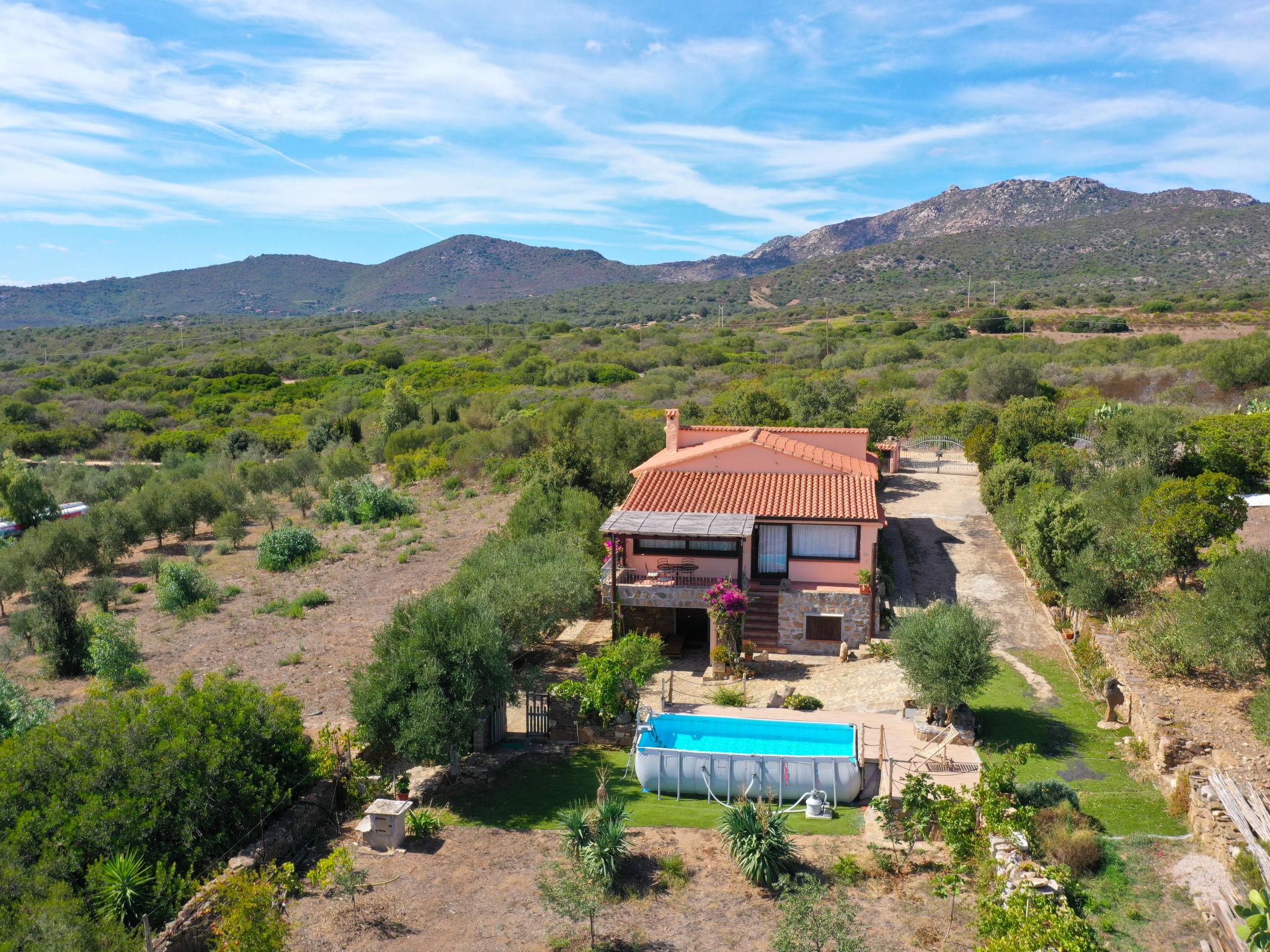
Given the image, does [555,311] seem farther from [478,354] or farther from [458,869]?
[458,869]

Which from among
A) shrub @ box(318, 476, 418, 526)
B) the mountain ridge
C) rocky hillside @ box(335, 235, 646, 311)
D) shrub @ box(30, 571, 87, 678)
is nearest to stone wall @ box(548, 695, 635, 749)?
shrub @ box(30, 571, 87, 678)

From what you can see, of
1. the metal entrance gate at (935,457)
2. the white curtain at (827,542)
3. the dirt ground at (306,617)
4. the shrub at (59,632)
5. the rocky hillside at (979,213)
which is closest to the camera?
the dirt ground at (306,617)

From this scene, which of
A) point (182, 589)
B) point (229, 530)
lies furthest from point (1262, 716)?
point (229, 530)

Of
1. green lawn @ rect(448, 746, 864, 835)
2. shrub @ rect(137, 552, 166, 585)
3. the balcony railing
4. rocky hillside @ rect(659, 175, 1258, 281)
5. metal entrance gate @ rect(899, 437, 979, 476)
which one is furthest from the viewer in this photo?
rocky hillside @ rect(659, 175, 1258, 281)

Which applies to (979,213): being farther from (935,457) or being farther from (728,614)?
(728,614)

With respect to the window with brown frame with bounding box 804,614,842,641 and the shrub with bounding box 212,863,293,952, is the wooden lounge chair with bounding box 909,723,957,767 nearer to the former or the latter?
the window with brown frame with bounding box 804,614,842,641

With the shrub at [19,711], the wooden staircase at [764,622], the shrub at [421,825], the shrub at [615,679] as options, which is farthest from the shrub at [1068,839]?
the shrub at [19,711]

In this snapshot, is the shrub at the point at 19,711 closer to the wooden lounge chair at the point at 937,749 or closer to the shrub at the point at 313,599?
the shrub at the point at 313,599

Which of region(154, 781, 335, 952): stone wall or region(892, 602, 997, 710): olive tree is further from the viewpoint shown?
region(892, 602, 997, 710): olive tree
